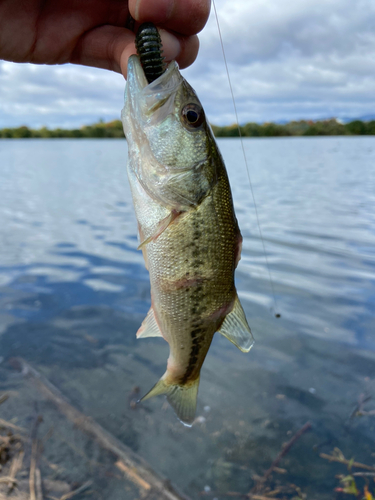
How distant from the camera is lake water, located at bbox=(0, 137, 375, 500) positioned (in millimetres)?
4184

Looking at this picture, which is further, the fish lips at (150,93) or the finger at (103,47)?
the finger at (103,47)

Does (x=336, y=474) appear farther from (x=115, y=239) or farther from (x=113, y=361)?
(x=115, y=239)

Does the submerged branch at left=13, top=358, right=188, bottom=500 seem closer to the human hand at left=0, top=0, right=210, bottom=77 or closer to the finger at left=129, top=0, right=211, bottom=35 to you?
the human hand at left=0, top=0, right=210, bottom=77

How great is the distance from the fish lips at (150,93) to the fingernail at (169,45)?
0.42 metres

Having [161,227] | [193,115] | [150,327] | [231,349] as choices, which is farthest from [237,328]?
[231,349]

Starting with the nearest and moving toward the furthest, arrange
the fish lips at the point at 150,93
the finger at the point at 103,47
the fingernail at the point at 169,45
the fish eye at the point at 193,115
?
1. the fish lips at the point at 150,93
2. the fish eye at the point at 193,115
3. the fingernail at the point at 169,45
4. the finger at the point at 103,47

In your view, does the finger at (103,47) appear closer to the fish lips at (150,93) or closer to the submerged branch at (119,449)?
the fish lips at (150,93)

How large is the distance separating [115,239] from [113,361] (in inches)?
265

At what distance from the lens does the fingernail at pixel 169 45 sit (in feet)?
7.56

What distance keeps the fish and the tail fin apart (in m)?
0.53

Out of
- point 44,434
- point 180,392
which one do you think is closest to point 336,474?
point 180,392

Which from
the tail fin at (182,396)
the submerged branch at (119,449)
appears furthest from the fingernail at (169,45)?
the submerged branch at (119,449)

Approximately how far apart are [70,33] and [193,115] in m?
1.62

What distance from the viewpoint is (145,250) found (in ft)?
7.20
